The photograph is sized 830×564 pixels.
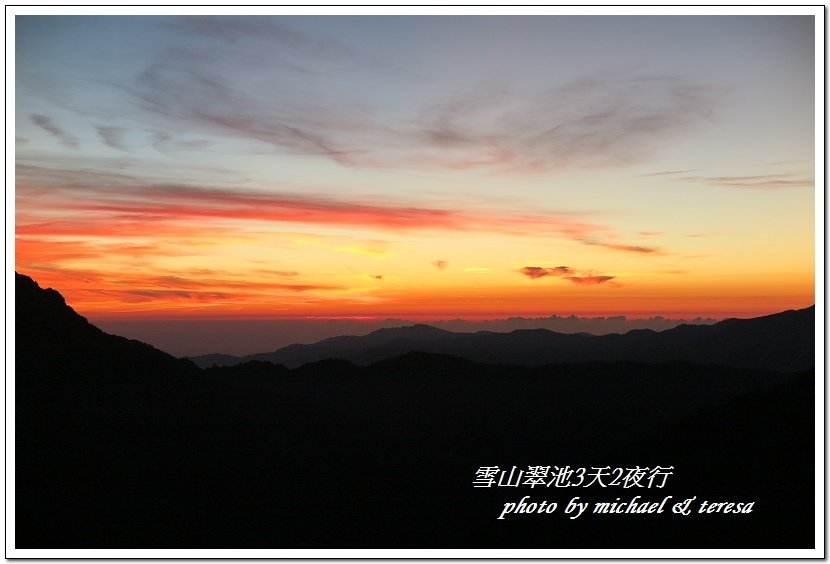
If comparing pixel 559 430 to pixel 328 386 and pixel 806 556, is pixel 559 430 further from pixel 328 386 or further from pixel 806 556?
pixel 328 386

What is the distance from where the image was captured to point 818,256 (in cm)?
1086

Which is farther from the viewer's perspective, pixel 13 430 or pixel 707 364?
pixel 707 364

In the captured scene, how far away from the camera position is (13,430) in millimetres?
10539

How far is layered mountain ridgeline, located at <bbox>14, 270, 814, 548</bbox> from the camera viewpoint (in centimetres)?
1209

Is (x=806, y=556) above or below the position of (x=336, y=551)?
below

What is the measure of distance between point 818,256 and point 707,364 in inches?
771

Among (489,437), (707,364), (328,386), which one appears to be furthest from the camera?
(328,386)

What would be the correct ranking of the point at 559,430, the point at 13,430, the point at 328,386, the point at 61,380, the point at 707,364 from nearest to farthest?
1. the point at 13,430
2. the point at 559,430
3. the point at 707,364
4. the point at 328,386
5. the point at 61,380

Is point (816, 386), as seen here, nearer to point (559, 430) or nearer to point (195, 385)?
point (559, 430)

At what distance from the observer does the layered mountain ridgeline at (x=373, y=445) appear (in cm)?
1209

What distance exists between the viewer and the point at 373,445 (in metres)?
34.2

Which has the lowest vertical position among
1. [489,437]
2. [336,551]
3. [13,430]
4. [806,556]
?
[489,437]

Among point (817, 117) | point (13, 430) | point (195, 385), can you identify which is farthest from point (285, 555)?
point (195, 385)

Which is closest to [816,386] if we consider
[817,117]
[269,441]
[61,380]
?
[817,117]
